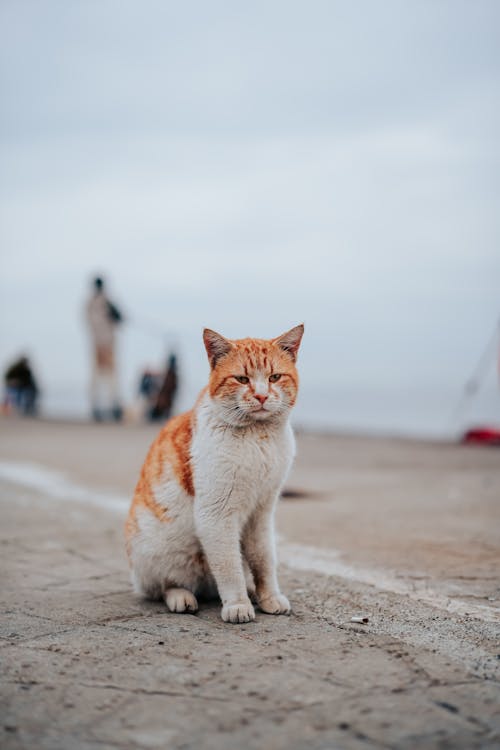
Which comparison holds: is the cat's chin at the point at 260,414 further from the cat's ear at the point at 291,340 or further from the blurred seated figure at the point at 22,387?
the blurred seated figure at the point at 22,387

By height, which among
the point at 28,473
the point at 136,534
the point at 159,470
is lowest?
the point at 28,473

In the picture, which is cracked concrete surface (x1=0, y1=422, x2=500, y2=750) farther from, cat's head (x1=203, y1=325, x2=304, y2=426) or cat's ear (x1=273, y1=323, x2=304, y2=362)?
cat's ear (x1=273, y1=323, x2=304, y2=362)

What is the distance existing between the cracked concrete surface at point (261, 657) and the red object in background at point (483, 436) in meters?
6.78

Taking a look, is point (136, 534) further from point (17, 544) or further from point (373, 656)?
point (17, 544)

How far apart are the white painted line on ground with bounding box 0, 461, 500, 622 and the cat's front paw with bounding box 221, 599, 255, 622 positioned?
878mm

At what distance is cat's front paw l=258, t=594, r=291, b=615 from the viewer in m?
3.27

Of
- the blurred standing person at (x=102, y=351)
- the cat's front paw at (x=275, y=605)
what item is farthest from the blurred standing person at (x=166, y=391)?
the cat's front paw at (x=275, y=605)

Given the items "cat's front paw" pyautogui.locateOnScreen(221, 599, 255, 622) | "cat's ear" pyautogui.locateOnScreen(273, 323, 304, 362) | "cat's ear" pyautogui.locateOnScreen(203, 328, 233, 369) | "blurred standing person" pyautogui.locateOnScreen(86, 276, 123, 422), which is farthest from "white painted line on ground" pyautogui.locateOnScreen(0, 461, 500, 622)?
"blurred standing person" pyautogui.locateOnScreen(86, 276, 123, 422)

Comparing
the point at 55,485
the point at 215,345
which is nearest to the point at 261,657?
the point at 215,345

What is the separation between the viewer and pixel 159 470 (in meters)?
3.50

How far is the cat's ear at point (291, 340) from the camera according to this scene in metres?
3.37

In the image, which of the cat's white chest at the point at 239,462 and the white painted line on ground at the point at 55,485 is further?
the white painted line on ground at the point at 55,485

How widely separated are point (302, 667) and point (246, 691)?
0.93ft

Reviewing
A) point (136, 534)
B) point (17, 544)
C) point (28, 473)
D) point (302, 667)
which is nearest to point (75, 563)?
point (17, 544)
